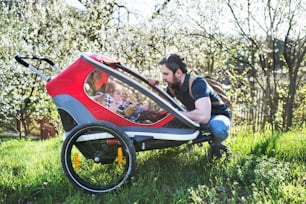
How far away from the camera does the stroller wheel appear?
3289mm

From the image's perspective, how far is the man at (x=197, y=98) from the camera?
11.9ft

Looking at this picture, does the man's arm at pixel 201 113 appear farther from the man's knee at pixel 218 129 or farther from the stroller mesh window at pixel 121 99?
the stroller mesh window at pixel 121 99

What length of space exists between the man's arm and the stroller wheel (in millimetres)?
671

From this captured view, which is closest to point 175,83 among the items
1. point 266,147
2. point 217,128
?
point 217,128

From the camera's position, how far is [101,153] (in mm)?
3463

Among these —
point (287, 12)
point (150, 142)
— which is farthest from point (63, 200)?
point (287, 12)

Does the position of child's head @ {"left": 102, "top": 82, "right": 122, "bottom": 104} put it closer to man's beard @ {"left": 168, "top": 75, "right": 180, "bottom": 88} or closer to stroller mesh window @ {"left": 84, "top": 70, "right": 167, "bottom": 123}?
stroller mesh window @ {"left": 84, "top": 70, "right": 167, "bottom": 123}

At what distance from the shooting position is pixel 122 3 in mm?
10609

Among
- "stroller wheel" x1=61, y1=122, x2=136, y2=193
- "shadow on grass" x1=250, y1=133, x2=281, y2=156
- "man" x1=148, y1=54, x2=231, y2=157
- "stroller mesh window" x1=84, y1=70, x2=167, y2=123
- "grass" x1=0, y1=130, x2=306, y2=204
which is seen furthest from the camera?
"shadow on grass" x1=250, y1=133, x2=281, y2=156

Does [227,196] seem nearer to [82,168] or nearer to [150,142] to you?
[150,142]

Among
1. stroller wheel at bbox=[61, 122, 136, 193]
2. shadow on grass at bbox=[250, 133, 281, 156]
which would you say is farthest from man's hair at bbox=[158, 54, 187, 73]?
shadow on grass at bbox=[250, 133, 281, 156]

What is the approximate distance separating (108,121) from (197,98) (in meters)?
0.82

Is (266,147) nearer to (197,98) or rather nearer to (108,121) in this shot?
(197,98)

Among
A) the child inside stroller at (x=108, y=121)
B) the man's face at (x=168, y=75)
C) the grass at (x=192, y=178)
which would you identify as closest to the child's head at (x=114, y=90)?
the child inside stroller at (x=108, y=121)
